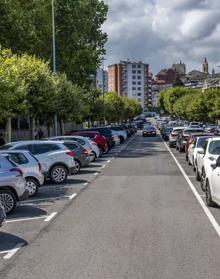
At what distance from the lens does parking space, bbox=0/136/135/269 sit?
1004 cm

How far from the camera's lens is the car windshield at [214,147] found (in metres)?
17.5

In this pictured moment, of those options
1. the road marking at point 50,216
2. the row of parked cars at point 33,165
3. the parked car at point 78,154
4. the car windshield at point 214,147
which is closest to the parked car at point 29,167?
the row of parked cars at point 33,165

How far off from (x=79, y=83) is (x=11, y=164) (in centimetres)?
4209

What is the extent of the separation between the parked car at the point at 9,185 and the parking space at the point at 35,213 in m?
0.30

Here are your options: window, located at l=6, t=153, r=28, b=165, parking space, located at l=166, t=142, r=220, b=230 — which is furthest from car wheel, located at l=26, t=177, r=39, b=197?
parking space, located at l=166, t=142, r=220, b=230

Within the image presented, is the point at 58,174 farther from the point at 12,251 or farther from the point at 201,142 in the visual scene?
the point at 12,251

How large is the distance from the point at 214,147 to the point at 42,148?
20.3 ft

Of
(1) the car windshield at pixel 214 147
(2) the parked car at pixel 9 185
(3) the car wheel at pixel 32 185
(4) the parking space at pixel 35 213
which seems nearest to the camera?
(4) the parking space at pixel 35 213

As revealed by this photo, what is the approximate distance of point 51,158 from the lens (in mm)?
20359

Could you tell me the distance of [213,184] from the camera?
13.5m

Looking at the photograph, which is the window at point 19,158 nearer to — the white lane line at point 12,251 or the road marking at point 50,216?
the road marking at point 50,216

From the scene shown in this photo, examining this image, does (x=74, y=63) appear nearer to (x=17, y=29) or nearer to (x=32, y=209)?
(x=17, y=29)

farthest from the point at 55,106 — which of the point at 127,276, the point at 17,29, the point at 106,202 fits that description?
the point at 127,276

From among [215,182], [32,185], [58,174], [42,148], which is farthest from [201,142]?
[215,182]
